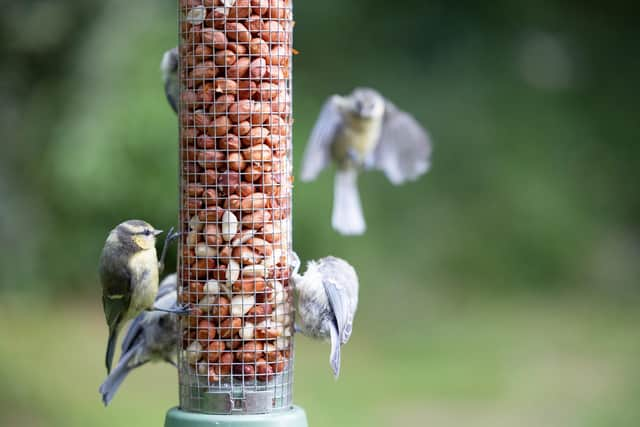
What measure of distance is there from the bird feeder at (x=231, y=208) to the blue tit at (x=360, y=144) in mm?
2422

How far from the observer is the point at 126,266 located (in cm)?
430

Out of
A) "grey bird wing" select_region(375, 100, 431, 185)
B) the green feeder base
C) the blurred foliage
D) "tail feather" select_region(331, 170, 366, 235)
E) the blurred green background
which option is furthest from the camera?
the blurred foliage

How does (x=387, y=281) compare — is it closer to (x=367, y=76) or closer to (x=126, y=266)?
(x=367, y=76)

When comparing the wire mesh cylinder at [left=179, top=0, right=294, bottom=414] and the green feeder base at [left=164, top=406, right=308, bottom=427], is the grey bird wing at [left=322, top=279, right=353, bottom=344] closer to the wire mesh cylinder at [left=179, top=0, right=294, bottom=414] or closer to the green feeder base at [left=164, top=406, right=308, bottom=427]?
the wire mesh cylinder at [left=179, top=0, right=294, bottom=414]

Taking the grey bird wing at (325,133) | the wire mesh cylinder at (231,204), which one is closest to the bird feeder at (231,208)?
the wire mesh cylinder at (231,204)

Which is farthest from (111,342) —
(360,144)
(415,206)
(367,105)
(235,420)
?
(415,206)

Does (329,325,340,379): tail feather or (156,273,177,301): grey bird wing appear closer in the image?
(329,325,340,379): tail feather

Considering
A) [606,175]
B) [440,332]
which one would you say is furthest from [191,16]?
[606,175]

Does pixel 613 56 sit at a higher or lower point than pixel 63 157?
higher

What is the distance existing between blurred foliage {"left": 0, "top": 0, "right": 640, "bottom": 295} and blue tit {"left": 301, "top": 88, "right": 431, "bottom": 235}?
4.14 meters

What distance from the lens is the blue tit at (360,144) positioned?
6.76 meters

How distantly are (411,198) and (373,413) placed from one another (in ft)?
14.1

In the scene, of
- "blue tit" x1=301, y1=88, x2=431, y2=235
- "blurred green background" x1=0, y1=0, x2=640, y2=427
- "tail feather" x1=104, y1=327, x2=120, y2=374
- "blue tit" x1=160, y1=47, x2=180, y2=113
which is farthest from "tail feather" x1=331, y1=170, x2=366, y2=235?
"blurred green background" x1=0, y1=0, x2=640, y2=427

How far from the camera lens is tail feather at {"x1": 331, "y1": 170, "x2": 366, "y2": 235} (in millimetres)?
6609
